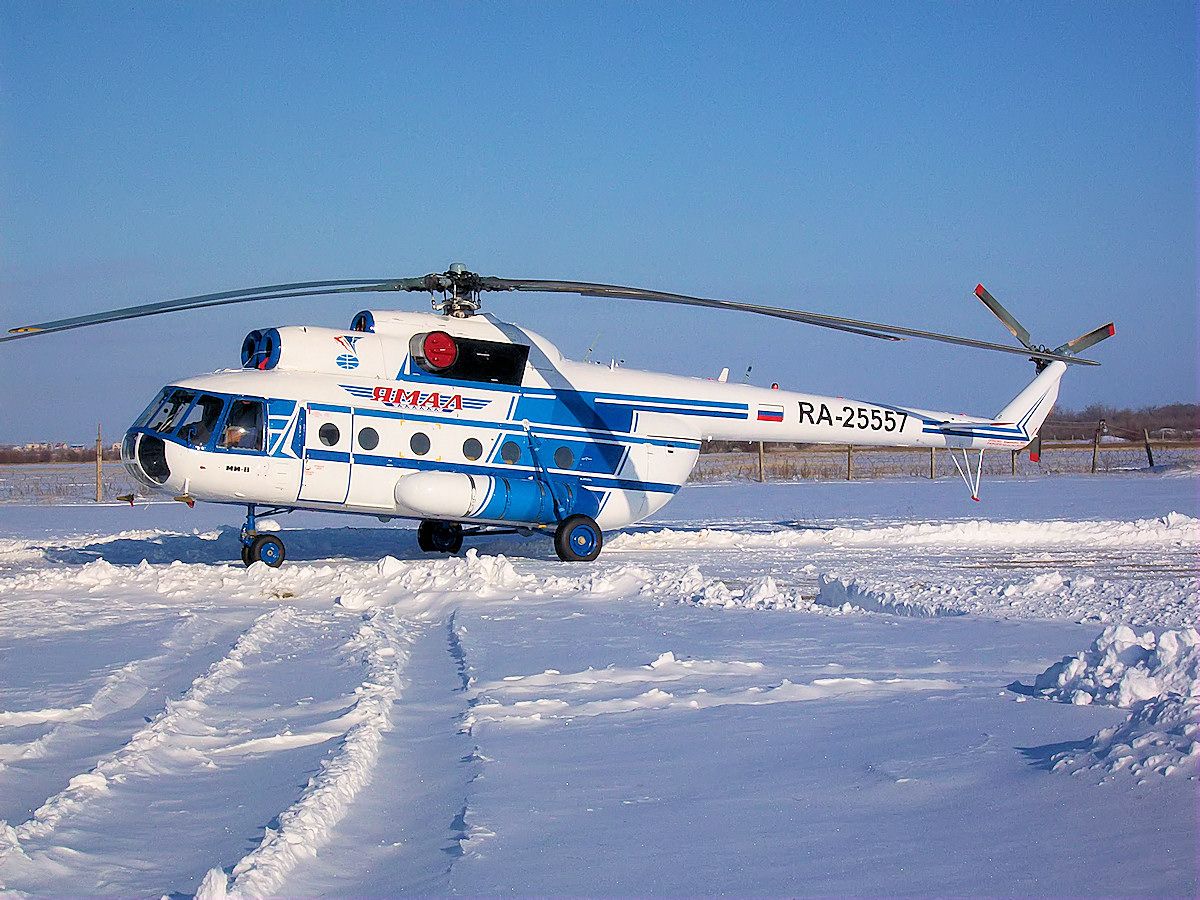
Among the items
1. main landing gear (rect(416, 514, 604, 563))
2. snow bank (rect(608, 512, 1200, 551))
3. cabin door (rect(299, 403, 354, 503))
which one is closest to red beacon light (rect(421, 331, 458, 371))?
cabin door (rect(299, 403, 354, 503))

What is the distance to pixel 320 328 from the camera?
13.8 metres

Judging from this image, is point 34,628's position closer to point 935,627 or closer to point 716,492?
point 935,627

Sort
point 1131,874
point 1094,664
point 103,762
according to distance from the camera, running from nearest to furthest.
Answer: point 1131,874 → point 103,762 → point 1094,664

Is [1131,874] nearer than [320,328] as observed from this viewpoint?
Yes

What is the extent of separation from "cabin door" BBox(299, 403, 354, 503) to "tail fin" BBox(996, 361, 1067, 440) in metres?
10.8

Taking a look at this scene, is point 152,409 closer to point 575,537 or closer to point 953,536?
point 575,537

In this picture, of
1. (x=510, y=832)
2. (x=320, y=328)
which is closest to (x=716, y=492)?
(x=320, y=328)

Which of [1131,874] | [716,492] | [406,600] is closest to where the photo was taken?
[1131,874]

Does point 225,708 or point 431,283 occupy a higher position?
point 431,283

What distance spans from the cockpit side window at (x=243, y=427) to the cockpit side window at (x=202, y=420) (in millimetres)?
146

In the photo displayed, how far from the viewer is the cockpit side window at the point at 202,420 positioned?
1269 centimetres

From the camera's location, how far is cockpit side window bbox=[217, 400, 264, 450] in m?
12.8

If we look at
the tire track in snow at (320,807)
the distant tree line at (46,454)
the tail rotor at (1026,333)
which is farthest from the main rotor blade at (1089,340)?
the distant tree line at (46,454)

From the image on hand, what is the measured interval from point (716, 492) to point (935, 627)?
2246 cm
